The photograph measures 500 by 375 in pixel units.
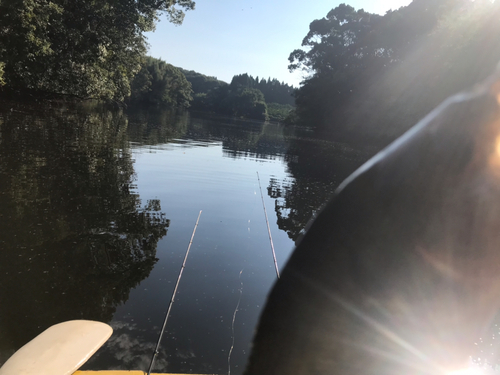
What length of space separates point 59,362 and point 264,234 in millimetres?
3475

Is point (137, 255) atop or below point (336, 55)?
below

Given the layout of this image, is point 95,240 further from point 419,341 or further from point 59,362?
point 419,341

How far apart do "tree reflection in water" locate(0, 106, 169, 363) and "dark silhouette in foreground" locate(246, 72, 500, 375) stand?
89.3 inches

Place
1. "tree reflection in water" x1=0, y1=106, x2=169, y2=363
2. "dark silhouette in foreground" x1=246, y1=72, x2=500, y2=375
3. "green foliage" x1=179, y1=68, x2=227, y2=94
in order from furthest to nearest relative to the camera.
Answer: "green foliage" x1=179, y1=68, x2=227, y2=94 < "tree reflection in water" x1=0, y1=106, x2=169, y2=363 < "dark silhouette in foreground" x1=246, y1=72, x2=500, y2=375

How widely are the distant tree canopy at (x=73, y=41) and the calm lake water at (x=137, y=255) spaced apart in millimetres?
15399

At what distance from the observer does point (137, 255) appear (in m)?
3.74

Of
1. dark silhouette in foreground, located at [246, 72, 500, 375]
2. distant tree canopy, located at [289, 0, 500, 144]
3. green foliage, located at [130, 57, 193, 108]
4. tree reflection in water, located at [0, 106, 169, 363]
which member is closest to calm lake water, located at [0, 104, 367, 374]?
tree reflection in water, located at [0, 106, 169, 363]

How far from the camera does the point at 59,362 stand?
1.89 meters

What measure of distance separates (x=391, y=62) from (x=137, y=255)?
147 ft

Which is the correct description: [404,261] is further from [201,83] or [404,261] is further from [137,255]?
[201,83]

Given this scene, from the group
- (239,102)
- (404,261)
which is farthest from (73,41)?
(239,102)

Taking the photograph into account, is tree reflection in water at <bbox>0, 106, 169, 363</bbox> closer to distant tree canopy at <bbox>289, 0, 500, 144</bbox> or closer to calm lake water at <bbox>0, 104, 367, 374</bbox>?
calm lake water at <bbox>0, 104, 367, 374</bbox>

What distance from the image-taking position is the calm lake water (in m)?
2.45

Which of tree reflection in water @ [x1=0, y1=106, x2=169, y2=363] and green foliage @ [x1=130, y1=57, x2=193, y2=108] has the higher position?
green foliage @ [x1=130, y1=57, x2=193, y2=108]
